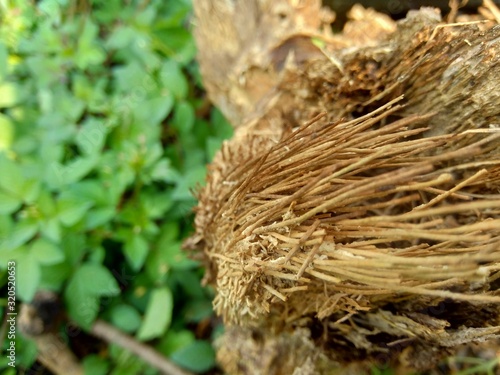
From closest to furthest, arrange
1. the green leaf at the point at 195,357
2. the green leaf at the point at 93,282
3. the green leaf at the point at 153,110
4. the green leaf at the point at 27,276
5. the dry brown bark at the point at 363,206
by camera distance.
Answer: the dry brown bark at the point at 363,206 < the green leaf at the point at 27,276 < the green leaf at the point at 93,282 < the green leaf at the point at 195,357 < the green leaf at the point at 153,110

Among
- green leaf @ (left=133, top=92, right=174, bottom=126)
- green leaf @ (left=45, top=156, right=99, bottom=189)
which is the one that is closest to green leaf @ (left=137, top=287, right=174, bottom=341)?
green leaf @ (left=45, top=156, right=99, bottom=189)

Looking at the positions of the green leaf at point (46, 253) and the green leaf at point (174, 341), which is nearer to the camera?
the green leaf at point (46, 253)

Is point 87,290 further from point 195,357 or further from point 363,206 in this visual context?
point 363,206

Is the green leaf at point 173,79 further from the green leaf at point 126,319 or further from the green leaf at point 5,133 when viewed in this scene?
the green leaf at point 126,319

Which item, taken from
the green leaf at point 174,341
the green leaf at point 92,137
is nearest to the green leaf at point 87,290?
the green leaf at point 174,341

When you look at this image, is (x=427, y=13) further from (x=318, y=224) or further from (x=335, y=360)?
(x=335, y=360)

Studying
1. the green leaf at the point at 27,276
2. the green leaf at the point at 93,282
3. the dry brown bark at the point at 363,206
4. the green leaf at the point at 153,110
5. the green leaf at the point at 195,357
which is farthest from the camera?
the green leaf at the point at 153,110

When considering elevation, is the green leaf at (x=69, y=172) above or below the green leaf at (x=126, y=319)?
above

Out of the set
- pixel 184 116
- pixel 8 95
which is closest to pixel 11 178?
pixel 8 95
